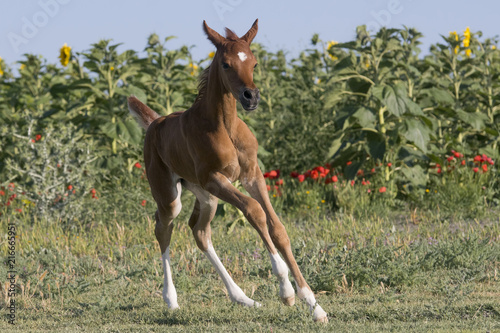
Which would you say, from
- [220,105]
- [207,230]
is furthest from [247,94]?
[207,230]

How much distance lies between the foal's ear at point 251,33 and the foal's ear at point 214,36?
19 centimetres

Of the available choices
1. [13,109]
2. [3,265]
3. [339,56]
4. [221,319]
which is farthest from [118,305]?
[13,109]

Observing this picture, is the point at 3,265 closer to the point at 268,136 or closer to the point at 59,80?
the point at 268,136

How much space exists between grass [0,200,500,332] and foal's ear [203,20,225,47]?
217 centimetres

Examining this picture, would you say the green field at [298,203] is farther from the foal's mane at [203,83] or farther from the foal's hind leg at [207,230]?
the foal's mane at [203,83]

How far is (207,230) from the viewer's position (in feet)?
20.1

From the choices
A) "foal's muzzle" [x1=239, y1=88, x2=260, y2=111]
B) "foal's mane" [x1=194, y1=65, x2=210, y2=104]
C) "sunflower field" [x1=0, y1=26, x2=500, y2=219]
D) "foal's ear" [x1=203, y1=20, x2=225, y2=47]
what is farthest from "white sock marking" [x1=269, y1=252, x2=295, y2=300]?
"sunflower field" [x1=0, y1=26, x2=500, y2=219]

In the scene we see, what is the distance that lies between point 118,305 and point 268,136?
268 inches

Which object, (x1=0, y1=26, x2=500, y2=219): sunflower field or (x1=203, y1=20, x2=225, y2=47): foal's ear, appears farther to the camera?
(x1=0, y1=26, x2=500, y2=219): sunflower field

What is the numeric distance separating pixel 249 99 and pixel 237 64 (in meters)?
0.39

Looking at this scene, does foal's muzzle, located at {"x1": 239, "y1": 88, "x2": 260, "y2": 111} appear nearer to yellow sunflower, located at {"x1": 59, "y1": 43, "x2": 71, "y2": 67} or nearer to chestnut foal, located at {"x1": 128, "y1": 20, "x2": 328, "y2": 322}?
chestnut foal, located at {"x1": 128, "y1": 20, "x2": 328, "y2": 322}

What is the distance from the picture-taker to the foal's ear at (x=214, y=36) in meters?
5.03

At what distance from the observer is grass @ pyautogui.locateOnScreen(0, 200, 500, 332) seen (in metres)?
5.31

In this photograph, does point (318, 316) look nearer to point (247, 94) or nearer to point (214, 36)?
point (247, 94)
